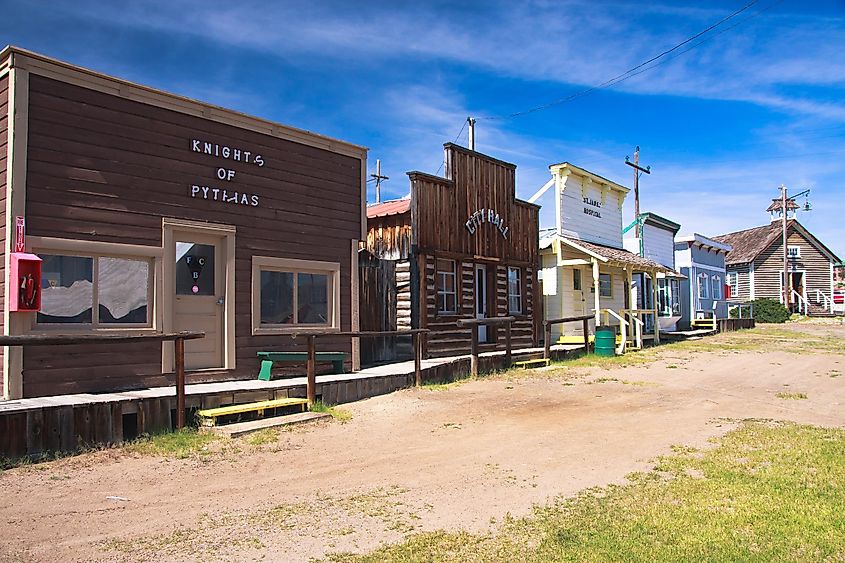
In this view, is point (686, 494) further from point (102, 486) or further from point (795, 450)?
point (102, 486)

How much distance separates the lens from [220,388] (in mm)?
9594

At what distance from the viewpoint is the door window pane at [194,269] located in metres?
10.2

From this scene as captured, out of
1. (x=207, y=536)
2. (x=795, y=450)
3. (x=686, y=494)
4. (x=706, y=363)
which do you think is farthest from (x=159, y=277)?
(x=706, y=363)

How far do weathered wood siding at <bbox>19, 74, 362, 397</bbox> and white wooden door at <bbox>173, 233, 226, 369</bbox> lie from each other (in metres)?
0.28

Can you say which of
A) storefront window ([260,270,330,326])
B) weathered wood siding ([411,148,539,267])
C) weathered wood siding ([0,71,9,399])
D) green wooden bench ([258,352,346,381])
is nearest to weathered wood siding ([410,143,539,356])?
weathered wood siding ([411,148,539,267])

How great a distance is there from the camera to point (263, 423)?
8.83m

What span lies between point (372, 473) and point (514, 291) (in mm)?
12001

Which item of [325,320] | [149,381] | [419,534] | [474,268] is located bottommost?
[419,534]

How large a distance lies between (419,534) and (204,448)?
3746 millimetres

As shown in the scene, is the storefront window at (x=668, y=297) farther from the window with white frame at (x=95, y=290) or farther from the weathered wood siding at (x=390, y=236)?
the window with white frame at (x=95, y=290)

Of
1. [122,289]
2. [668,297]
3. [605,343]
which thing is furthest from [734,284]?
[122,289]

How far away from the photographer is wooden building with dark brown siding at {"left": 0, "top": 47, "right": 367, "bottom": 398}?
8469 mm

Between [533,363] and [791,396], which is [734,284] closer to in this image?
[533,363]

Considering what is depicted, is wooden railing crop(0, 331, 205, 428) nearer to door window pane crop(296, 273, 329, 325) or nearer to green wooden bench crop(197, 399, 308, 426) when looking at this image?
green wooden bench crop(197, 399, 308, 426)
